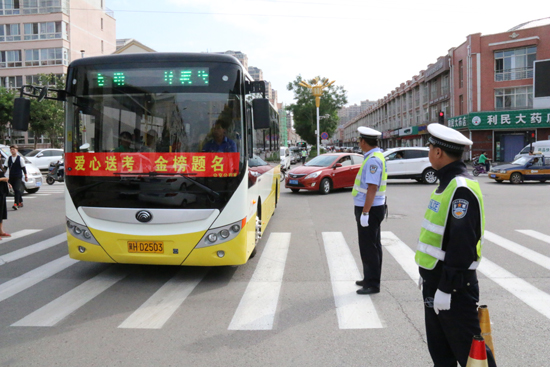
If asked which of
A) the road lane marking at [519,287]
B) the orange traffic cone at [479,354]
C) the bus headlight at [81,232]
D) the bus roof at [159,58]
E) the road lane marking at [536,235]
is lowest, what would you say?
the road lane marking at [519,287]

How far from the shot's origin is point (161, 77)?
589cm

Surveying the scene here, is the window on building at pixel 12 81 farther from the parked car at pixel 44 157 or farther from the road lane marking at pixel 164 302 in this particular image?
the road lane marking at pixel 164 302

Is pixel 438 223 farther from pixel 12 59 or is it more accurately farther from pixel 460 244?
pixel 12 59

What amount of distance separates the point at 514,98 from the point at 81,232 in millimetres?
40099

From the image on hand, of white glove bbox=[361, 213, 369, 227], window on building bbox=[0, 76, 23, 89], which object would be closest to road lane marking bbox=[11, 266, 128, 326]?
white glove bbox=[361, 213, 369, 227]

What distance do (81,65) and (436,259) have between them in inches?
200

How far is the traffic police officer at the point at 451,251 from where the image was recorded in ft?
8.70

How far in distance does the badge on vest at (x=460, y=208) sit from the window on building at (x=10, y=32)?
61.3 metres

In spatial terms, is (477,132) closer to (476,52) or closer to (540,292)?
(476,52)

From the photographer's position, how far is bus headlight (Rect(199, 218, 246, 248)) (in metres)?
5.80

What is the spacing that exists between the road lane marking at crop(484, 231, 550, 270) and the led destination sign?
5487 millimetres

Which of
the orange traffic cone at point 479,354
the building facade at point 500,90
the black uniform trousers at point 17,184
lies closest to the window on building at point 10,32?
the building facade at point 500,90

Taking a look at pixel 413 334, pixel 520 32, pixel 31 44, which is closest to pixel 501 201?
pixel 413 334

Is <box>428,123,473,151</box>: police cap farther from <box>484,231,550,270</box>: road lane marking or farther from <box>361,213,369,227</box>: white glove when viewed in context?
<box>484,231,550,270</box>: road lane marking
